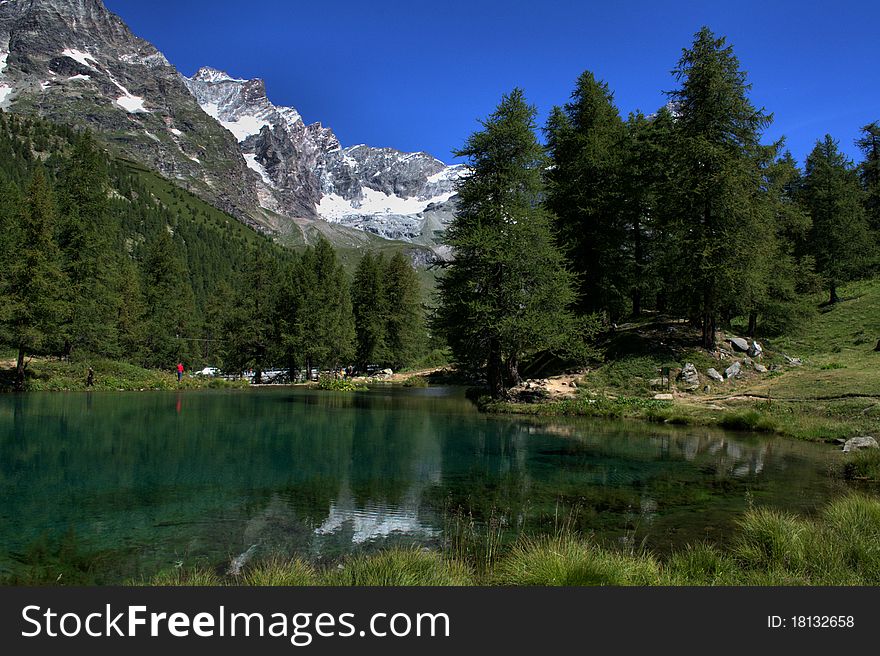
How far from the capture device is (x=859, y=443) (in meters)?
14.6

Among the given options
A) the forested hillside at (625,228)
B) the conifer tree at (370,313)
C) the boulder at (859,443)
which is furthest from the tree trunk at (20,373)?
the boulder at (859,443)

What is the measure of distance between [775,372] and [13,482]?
31.2 meters

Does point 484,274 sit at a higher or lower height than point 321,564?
higher

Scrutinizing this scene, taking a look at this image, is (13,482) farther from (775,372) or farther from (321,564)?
(775,372)

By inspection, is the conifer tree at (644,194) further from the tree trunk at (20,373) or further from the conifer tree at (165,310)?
the conifer tree at (165,310)

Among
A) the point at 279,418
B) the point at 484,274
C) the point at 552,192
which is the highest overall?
the point at 552,192

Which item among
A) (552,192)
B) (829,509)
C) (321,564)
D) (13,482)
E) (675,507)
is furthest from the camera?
(552,192)

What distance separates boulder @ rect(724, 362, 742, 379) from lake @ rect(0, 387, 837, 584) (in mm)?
8430

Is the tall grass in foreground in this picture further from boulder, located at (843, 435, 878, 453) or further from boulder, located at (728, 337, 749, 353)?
boulder, located at (728, 337, 749, 353)

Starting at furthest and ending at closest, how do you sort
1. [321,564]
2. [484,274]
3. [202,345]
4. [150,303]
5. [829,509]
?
[202,345]
[150,303]
[484,274]
[829,509]
[321,564]

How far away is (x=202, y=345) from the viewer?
274 feet

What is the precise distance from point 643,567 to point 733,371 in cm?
2475

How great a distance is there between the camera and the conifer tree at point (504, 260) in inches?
1075

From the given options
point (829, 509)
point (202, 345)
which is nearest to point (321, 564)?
point (829, 509)
